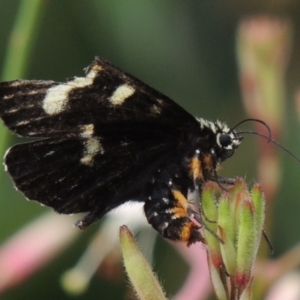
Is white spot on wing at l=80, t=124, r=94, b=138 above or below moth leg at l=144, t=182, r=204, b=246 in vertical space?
above

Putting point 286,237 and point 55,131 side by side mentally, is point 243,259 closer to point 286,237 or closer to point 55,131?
point 55,131

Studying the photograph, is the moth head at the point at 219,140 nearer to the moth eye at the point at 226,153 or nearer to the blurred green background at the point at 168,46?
the moth eye at the point at 226,153

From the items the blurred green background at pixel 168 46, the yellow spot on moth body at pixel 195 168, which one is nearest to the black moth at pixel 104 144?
the yellow spot on moth body at pixel 195 168

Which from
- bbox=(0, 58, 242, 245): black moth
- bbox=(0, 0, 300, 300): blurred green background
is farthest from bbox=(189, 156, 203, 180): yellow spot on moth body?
bbox=(0, 0, 300, 300): blurred green background

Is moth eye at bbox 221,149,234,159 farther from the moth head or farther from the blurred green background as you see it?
the blurred green background

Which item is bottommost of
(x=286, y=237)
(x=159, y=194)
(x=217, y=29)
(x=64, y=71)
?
(x=286, y=237)

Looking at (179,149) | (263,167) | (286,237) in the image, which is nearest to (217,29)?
(286,237)

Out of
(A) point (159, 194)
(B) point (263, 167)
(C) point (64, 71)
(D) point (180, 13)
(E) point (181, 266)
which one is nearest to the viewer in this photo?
(A) point (159, 194)
